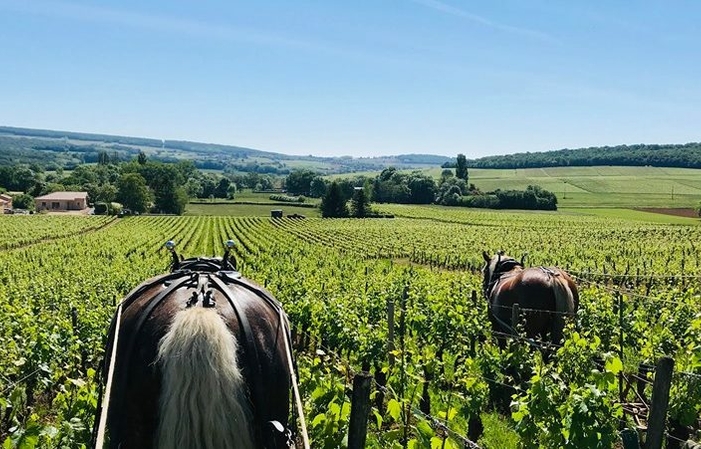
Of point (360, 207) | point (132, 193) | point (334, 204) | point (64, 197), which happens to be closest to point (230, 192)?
point (132, 193)

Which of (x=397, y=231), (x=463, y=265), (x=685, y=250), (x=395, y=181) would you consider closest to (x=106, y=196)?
(x=395, y=181)

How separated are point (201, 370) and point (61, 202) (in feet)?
356

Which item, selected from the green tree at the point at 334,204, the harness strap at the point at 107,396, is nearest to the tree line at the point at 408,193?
the green tree at the point at 334,204

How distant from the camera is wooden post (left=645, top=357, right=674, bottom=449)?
156 inches

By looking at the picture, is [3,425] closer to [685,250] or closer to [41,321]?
[41,321]

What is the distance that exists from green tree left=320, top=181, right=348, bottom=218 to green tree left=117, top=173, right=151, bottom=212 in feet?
112

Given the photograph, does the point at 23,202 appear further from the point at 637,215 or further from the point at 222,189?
the point at 637,215

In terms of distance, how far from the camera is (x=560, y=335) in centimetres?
959

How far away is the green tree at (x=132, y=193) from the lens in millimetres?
96625

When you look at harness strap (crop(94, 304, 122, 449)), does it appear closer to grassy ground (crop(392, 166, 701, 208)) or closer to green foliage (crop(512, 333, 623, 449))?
green foliage (crop(512, 333, 623, 449))

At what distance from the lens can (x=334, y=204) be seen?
9025cm

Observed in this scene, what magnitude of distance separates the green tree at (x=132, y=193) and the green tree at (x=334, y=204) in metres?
34.0

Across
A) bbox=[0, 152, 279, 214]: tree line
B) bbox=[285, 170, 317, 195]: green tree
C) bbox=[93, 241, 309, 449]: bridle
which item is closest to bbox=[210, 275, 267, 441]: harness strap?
bbox=[93, 241, 309, 449]: bridle

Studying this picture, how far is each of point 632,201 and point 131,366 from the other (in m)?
121
